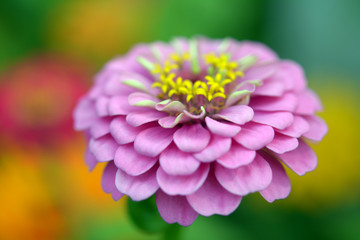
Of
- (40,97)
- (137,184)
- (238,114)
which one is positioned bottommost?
(40,97)

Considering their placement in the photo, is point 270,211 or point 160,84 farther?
point 270,211

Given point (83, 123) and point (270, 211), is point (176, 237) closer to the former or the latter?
point (83, 123)

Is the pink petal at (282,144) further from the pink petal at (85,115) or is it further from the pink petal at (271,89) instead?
the pink petal at (85,115)

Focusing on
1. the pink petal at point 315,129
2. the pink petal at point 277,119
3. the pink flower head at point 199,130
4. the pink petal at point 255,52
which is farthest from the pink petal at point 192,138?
the pink petal at point 255,52

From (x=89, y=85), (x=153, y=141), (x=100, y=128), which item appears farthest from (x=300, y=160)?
(x=89, y=85)

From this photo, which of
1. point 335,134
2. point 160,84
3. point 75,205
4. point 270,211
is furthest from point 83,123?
point 335,134

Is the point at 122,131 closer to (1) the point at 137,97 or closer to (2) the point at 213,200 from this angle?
(1) the point at 137,97

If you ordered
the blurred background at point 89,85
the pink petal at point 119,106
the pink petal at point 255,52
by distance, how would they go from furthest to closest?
1. the blurred background at point 89,85
2. the pink petal at point 255,52
3. the pink petal at point 119,106
